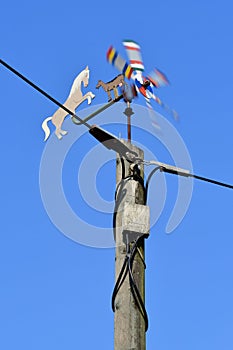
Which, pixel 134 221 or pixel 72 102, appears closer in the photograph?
pixel 134 221

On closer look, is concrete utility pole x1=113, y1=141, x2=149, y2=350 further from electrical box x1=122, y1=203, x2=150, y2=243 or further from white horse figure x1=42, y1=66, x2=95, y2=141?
white horse figure x1=42, y1=66, x2=95, y2=141

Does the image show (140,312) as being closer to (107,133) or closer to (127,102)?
(107,133)

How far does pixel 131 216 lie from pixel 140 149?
542 mm

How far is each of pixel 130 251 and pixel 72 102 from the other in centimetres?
119

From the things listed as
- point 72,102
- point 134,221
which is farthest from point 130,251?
point 72,102

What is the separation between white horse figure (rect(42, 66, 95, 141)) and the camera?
4.24 metres

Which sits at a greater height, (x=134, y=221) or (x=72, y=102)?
(x=72, y=102)

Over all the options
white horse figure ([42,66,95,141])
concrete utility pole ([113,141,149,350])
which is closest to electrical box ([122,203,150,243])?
concrete utility pole ([113,141,149,350])

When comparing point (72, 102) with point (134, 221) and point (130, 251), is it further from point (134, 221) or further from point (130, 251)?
point (130, 251)

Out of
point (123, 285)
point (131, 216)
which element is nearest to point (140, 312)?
point (123, 285)

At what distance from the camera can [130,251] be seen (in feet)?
12.1

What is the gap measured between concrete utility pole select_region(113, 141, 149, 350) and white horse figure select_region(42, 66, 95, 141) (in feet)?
1.58

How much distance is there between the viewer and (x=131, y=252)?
12.1 feet

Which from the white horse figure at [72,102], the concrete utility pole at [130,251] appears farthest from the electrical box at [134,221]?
the white horse figure at [72,102]
